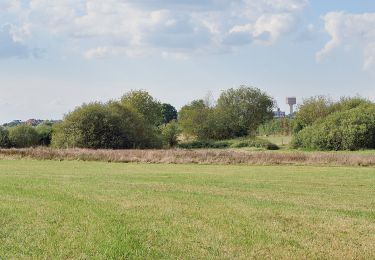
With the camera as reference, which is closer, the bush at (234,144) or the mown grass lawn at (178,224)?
the mown grass lawn at (178,224)

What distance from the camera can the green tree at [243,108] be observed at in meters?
103

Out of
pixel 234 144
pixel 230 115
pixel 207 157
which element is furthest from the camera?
pixel 230 115

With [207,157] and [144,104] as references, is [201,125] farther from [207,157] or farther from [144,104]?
[207,157]

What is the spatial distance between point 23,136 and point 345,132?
4478cm

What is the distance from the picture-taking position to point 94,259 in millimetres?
9250

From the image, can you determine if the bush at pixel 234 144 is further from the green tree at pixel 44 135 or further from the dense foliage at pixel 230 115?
the green tree at pixel 44 135

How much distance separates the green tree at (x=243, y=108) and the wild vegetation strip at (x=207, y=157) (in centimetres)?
5199

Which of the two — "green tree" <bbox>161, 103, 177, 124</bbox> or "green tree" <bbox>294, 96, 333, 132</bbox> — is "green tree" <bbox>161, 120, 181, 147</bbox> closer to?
"green tree" <bbox>294, 96, 333, 132</bbox>

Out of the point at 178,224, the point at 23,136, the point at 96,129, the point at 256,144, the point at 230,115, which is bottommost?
the point at 178,224

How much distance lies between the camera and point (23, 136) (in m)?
80.2

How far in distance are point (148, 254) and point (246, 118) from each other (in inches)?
3834

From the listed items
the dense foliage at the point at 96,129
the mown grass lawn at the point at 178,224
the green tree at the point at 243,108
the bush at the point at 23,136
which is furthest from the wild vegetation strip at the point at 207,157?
the green tree at the point at 243,108

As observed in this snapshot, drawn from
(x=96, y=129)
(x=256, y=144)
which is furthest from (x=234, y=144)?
(x=96, y=129)

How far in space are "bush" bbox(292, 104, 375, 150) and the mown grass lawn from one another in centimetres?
5197
